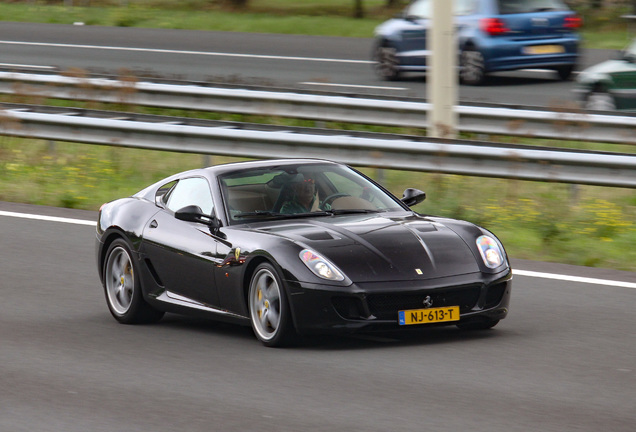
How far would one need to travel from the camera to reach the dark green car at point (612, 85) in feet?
57.5

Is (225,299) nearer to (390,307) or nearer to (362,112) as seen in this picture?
(390,307)

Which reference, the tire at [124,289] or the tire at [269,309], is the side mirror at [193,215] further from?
the tire at [124,289]

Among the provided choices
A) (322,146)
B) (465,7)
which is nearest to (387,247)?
(322,146)

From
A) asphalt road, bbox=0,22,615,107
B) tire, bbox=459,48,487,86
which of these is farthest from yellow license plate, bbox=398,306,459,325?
tire, bbox=459,48,487,86

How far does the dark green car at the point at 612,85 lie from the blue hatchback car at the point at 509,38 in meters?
3.16

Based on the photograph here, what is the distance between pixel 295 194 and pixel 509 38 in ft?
43.0

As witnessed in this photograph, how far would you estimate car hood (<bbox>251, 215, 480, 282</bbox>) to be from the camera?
7.68 metres

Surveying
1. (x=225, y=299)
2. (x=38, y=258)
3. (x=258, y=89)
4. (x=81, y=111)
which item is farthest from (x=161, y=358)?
(x=258, y=89)

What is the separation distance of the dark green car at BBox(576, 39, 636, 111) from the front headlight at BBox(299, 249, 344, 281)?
10761 millimetres

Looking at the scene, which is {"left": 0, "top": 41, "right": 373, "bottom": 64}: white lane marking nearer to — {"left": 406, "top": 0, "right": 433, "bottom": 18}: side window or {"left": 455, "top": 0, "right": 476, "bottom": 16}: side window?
{"left": 406, "top": 0, "right": 433, "bottom": 18}: side window

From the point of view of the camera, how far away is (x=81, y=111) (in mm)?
16047

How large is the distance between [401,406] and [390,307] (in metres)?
1.29

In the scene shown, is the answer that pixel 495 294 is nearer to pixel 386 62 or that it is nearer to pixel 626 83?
pixel 626 83

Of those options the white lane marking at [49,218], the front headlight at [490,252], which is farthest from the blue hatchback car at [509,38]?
the front headlight at [490,252]
